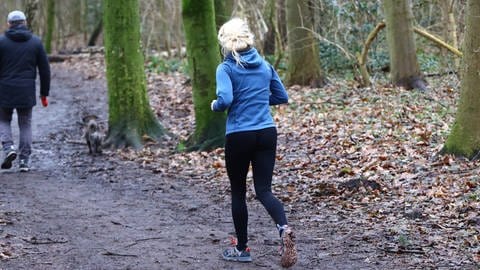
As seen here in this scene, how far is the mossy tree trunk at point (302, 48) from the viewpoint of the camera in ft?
65.1

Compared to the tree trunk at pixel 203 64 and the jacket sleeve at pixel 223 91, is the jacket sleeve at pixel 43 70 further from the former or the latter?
the jacket sleeve at pixel 223 91

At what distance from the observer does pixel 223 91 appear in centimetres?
632

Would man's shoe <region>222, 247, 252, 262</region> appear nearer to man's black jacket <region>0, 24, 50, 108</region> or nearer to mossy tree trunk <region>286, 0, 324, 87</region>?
man's black jacket <region>0, 24, 50, 108</region>

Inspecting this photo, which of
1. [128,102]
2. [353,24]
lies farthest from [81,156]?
[353,24]

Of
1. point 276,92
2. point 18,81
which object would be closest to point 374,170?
point 276,92

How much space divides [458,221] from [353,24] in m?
14.3

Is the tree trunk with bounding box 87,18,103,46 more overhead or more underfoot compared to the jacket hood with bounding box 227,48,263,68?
more underfoot

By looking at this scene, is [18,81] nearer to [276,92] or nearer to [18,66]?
[18,66]

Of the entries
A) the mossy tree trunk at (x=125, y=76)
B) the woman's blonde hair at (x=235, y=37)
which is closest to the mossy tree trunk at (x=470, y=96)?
the woman's blonde hair at (x=235, y=37)

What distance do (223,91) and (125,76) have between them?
8.11 m

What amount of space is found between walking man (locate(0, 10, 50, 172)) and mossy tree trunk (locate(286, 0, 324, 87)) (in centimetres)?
917

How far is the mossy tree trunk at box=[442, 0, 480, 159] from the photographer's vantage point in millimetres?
9613

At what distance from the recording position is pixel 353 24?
2152 centimetres

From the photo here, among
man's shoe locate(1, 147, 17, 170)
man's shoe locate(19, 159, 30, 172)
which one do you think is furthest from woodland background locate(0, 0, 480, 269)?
man's shoe locate(1, 147, 17, 170)
